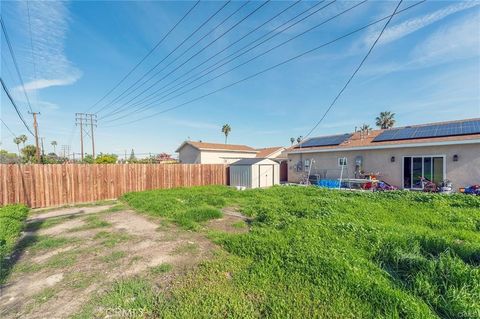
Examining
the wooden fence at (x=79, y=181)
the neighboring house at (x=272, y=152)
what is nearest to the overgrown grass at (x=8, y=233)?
the wooden fence at (x=79, y=181)

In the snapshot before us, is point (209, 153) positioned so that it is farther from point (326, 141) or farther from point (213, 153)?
point (326, 141)

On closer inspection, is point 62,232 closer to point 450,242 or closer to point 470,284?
point 470,284

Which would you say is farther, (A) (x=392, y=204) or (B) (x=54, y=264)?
(A) (x=392, y=204)

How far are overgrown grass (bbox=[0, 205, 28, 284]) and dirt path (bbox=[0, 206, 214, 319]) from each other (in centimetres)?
15

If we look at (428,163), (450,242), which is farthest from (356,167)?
(450,242)

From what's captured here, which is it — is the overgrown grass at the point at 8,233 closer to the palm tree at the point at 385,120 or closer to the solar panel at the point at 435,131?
the solar panel at the point at 435,131

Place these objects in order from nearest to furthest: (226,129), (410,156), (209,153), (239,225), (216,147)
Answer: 1. (239,225)
2. (410,156)
3. (209,153)
4. (216,147)
5. (226,129)

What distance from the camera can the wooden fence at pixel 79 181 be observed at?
8391 millimetres

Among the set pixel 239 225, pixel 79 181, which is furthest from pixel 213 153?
pixel 239 225

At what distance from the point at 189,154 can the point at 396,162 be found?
19.2 m

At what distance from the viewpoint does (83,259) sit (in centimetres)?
383

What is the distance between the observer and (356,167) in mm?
14156

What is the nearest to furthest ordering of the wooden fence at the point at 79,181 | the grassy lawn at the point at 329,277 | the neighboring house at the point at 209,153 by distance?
the grassy lawn at the point at 329,277, the wooden fence at the point at 79,181, the neighboring house at the point at 209,153

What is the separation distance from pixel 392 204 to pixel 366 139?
31.5 feet
